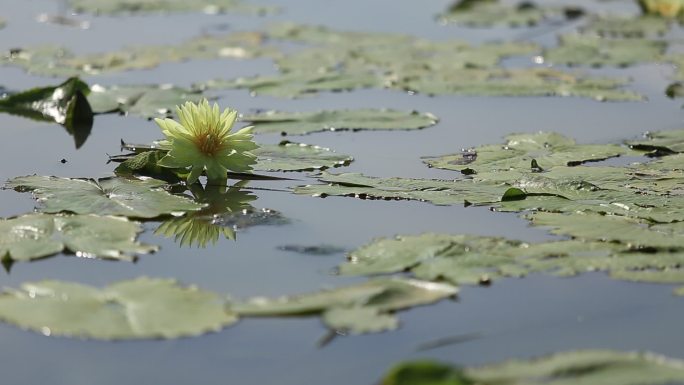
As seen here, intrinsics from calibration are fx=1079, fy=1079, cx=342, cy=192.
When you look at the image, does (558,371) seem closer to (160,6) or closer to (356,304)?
(356,304)

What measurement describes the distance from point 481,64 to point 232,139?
2013mm

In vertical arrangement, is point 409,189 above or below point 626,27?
below

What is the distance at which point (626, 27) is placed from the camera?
18.9 feet

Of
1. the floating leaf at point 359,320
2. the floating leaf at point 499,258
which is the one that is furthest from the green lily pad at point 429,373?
the floating leaf at point 499,258

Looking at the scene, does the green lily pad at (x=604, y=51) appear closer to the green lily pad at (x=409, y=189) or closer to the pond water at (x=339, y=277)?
the pond water at (x=339, y=277)

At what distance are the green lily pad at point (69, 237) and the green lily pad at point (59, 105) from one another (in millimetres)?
1055

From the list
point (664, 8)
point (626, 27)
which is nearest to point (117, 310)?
point (626, 27)

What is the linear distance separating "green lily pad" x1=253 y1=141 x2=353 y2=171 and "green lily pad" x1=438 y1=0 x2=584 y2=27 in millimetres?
2829

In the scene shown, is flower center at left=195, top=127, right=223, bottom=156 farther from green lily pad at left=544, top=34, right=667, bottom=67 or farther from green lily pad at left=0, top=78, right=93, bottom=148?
green lily pad at left=544, top=34, right=667, bottom=67

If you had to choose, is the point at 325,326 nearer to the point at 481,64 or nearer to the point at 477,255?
the point at 477,255

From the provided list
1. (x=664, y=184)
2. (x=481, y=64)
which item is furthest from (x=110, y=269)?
(x=481, y=64)

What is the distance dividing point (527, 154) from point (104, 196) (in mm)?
1333

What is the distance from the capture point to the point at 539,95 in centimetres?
426

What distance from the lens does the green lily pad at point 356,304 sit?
2111 millimetres
